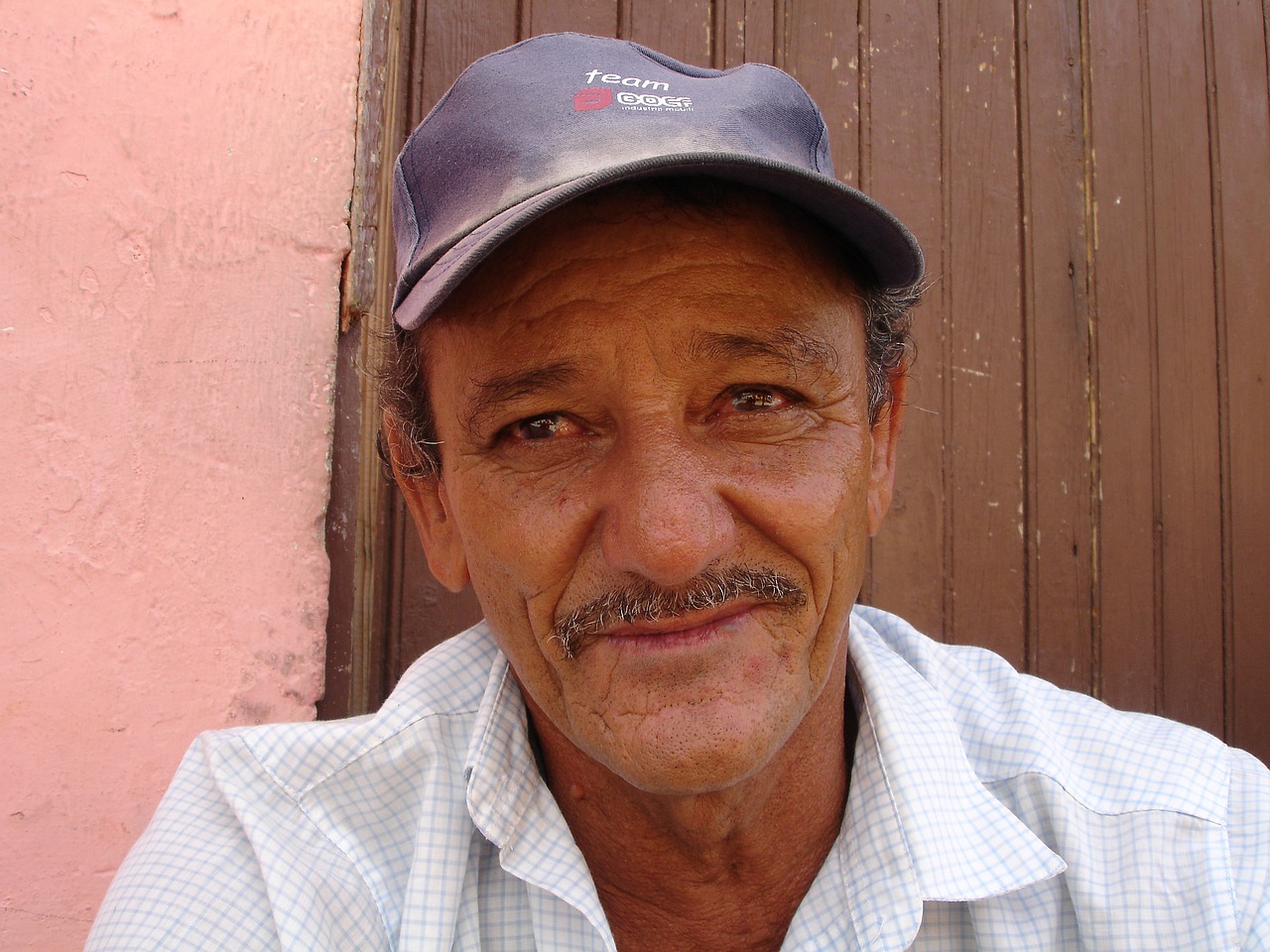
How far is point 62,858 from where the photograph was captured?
1.50 meters

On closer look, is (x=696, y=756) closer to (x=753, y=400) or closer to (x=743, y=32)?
(x=753, y=400)

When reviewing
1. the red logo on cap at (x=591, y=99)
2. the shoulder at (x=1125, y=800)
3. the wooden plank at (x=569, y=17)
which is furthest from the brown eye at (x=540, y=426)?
the wooden plank at (x=569, y=17)

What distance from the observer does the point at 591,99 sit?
1128mm

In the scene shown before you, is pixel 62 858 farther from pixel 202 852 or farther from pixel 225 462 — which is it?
pixel 225 462

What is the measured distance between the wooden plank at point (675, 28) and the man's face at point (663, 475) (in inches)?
43.0

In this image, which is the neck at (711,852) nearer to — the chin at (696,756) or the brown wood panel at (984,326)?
the chin at (696,756)

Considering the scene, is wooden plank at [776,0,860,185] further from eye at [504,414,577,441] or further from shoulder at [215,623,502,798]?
shoulder at [215,623,502,798]

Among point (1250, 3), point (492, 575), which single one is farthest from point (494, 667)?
point (1250, 3)

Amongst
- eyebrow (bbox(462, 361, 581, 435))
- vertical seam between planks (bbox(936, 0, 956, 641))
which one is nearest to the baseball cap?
eyebrow (bbox(462, 361, 581, 435))

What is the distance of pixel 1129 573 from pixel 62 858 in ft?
7.66

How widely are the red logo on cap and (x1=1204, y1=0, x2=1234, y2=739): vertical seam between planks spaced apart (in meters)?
1.98

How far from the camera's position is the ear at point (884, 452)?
142 centimetres

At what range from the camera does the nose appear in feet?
3.44

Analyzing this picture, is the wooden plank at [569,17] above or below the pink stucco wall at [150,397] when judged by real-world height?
above
